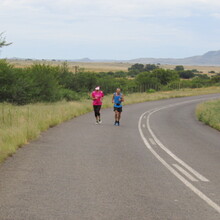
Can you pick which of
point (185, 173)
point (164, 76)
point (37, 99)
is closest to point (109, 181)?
point (185, 173)

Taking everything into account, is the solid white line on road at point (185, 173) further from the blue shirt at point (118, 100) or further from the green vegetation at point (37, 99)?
the blue shirt at point (118, 100)

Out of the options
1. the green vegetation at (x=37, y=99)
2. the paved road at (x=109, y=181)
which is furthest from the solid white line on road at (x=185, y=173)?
the green vegetation at (x=37, y=99)

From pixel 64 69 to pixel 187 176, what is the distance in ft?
120

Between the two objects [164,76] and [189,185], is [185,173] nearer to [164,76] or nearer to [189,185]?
[189,185]

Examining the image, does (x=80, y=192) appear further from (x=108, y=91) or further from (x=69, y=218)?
(x=108, y=91)

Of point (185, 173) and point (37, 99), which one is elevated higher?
point (185, 173)

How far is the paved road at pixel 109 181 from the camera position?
5289 millimetres

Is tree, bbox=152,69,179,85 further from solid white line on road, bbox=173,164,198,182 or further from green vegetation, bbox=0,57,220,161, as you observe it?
solid white line on road, bbox=173,164,198,182

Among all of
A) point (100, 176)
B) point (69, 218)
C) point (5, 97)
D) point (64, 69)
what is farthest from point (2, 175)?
point (64, 69)

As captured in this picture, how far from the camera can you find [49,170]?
795 cm

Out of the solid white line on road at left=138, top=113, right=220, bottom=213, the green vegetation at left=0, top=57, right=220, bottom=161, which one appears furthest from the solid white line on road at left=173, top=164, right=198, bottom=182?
the green vegetation at left=0, top=57, right=220, bottom=161

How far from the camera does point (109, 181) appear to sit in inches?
279

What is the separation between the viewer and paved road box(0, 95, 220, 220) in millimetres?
5289

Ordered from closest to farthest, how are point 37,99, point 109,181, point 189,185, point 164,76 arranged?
point 189,185
point 109,181
point 37,99
point 164,76
